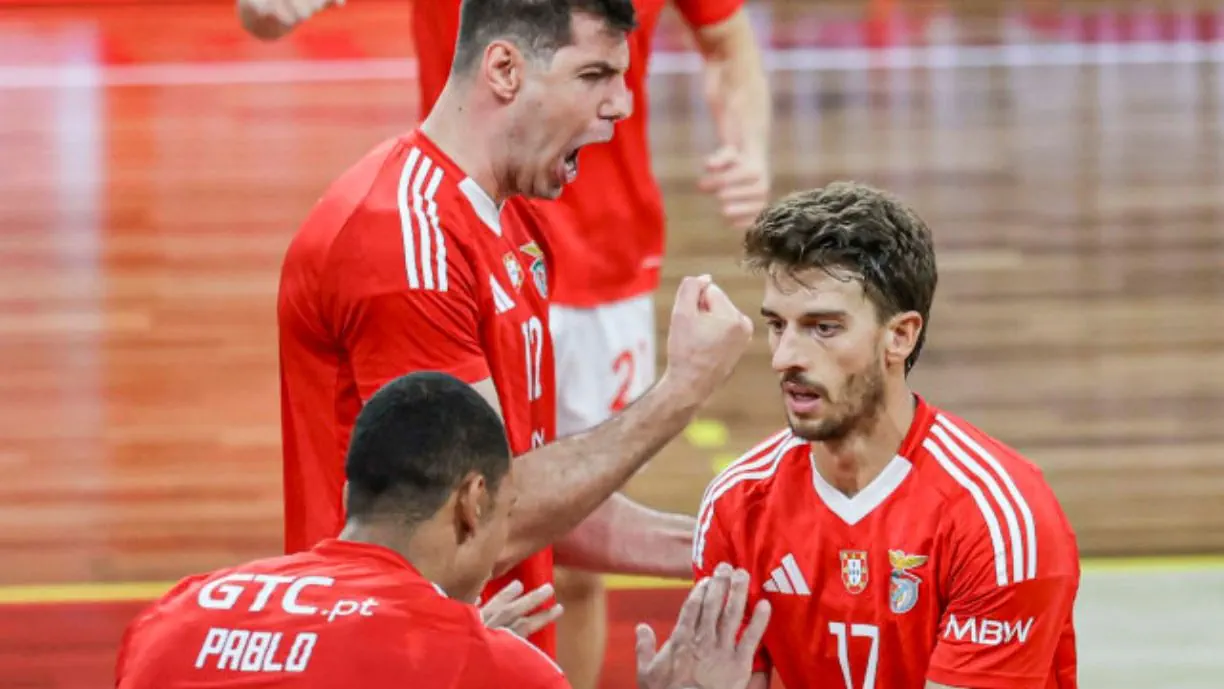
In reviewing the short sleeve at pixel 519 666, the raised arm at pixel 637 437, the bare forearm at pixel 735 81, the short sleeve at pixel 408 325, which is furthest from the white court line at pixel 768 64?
the short sleeve at pixel 519 666

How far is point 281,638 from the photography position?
2053 millimetres

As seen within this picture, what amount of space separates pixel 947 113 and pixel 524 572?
390 cm

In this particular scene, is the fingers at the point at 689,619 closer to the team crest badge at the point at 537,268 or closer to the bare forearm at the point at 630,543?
the team crest badge at the point at 537,268

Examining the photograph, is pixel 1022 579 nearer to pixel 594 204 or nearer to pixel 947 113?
pixel 594 204

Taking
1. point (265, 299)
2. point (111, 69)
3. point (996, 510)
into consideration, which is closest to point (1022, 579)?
point (996, 510)

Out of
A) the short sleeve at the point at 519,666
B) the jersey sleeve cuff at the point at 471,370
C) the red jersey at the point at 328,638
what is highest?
the jersey sleeve cuff at the point at 471,370

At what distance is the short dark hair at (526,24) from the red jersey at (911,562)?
0.77m

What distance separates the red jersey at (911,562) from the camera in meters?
2.62

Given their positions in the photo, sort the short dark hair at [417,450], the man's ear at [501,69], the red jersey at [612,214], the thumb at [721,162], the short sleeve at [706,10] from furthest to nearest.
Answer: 1. the short sleeve at [706,10]
2. the red jersey at [612,214]
3. the thumb at [721,162]
4. the man's ear at [501,69]
5. the short dark hair at [417,450]

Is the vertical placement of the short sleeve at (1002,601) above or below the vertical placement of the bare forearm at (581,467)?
below

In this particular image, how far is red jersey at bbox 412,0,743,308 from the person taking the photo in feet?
12.6

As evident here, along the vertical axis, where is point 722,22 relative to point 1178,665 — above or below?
Answer: above

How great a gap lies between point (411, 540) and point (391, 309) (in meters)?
0.56

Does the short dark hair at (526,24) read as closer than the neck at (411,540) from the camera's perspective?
No
